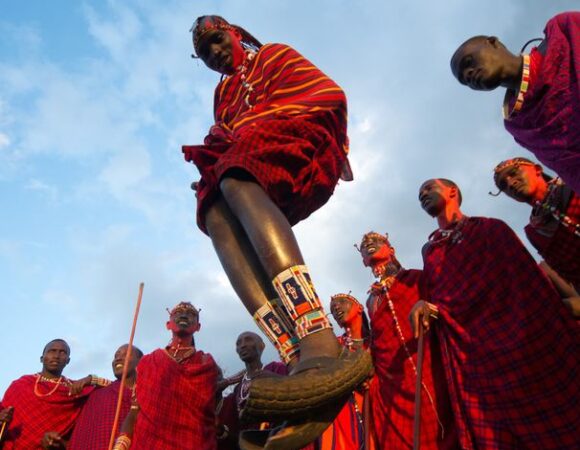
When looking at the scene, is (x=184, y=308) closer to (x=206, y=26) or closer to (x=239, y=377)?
(x=239, y=377)

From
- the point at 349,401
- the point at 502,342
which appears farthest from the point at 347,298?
the point at 502,342

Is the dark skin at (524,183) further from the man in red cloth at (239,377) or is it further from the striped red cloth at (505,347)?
the man in red cloth at (239,377)

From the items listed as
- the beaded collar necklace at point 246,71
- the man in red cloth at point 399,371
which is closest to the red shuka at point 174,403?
the man in red cloth at point 399,371

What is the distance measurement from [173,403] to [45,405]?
229cm

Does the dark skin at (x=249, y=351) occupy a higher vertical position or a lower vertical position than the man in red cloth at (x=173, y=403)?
higher

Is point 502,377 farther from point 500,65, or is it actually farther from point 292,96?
point 292,96

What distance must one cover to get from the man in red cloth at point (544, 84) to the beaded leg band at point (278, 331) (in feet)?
4.74

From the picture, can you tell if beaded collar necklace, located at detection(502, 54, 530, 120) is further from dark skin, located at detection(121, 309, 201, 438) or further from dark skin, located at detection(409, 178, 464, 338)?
dark skin, located at detection(121, 309, 201, 438)

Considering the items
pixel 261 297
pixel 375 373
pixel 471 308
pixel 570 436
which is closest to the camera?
pixel 261 297

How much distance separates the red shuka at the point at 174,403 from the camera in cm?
533

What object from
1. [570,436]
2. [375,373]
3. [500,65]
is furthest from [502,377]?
[500,65]

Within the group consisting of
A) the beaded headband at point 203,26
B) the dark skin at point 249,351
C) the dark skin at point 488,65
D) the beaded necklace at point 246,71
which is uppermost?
the dark skin at point 249,351

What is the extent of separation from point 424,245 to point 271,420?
3.87 metres

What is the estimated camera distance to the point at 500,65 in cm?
249
